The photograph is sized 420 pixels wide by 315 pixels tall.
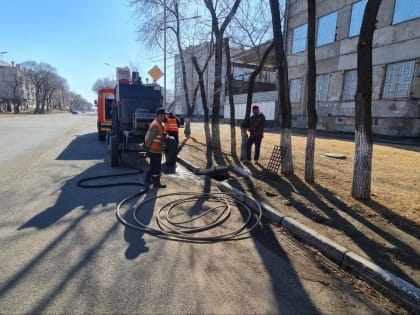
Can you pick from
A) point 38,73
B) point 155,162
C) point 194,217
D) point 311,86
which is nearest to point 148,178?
point 155,162

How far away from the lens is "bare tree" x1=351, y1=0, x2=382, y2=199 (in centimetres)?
493

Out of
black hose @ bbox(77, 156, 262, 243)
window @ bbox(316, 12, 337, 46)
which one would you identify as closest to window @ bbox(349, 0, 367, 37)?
window @ bbox(316, 12, 337, 46)

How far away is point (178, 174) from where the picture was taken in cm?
778

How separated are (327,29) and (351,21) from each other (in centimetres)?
242

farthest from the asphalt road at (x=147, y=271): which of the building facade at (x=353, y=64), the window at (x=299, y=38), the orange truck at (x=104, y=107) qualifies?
the window at (x=299, y=38)

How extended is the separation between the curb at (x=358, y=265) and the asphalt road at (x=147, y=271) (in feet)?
0.40

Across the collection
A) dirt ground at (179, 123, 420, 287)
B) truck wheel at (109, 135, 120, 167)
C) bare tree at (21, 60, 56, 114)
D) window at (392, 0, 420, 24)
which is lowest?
dirt ground at (179, 123, 420, 287)

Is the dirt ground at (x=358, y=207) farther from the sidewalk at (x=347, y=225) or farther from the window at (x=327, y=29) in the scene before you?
the window at (x=327, y=29)

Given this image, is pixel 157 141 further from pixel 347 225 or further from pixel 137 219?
pixel 347 225

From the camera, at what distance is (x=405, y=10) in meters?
17.8

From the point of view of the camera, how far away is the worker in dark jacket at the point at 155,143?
606cm

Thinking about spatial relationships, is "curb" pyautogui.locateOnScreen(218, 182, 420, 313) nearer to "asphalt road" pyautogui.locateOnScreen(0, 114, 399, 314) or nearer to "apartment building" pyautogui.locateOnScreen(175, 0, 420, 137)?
"asphalt road" pyautogui.locateOnScreen(0, 114, 399, 314)

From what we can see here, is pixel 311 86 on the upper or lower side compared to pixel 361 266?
upper

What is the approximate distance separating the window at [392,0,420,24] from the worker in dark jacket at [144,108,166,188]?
19741 mm
